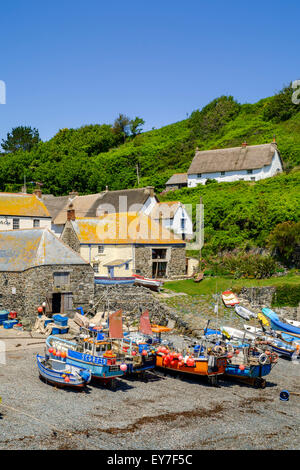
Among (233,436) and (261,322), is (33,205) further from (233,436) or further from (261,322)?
(233,436)

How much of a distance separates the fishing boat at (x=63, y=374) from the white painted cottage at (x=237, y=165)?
4266 cm

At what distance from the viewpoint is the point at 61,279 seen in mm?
33906

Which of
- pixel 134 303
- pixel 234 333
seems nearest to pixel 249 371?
pixel 234 333

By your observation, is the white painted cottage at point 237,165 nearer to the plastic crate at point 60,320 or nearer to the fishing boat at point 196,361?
the plastic crate at point 60,320

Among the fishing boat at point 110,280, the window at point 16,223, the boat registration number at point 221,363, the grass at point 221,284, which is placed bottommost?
the boat registration number at point 221,363

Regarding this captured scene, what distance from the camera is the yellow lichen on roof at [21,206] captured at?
4803 centimetres

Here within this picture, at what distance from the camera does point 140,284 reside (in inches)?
1483

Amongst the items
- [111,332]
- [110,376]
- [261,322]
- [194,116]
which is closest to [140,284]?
[261,322]

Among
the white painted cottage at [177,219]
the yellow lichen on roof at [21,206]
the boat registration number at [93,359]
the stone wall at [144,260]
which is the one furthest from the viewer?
the white painted cottage at [177,219]

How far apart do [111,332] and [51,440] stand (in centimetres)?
863

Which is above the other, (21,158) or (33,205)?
(21,158)

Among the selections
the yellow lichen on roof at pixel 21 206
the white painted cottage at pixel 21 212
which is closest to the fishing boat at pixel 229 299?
the white painted cottage at pixel 21 212

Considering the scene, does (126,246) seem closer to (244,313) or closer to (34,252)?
(34,252)

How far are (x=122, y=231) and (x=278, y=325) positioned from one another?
1665 centimetres
